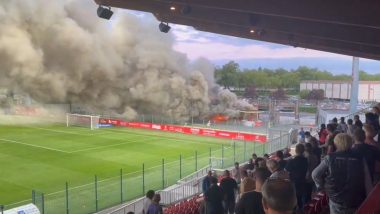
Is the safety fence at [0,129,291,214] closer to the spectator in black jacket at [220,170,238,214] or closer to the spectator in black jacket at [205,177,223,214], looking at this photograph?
the spectator in black jacket at [220,170,238,214]

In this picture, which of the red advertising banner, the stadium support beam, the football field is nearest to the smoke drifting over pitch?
the red advertising banner

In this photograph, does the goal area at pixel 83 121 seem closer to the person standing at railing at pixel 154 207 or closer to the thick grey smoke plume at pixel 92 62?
the thick grey smoke plume at pixel 92 62

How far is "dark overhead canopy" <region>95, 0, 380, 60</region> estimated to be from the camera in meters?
8.83

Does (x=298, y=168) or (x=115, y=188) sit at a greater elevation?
(x=298, y=168)

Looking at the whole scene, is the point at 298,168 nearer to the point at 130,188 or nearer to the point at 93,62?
the point at 130,188

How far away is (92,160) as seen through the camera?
2753 cm

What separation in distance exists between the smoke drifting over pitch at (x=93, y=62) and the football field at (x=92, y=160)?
8.24m

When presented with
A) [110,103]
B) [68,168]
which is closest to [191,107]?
[110,103]

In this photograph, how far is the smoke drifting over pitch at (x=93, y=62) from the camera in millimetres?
46125

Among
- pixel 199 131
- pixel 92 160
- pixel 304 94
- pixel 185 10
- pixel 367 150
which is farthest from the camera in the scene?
pixel 304 94

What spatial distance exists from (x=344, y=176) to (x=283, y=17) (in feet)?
25.3

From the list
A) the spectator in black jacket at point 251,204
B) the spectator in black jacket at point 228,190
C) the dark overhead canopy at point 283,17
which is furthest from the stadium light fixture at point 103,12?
the spectator in black jacket at point 251,204

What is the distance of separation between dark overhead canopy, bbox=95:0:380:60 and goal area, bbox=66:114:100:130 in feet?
98.8

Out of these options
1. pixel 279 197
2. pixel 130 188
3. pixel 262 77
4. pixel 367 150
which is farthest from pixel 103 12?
pixel 262 77
